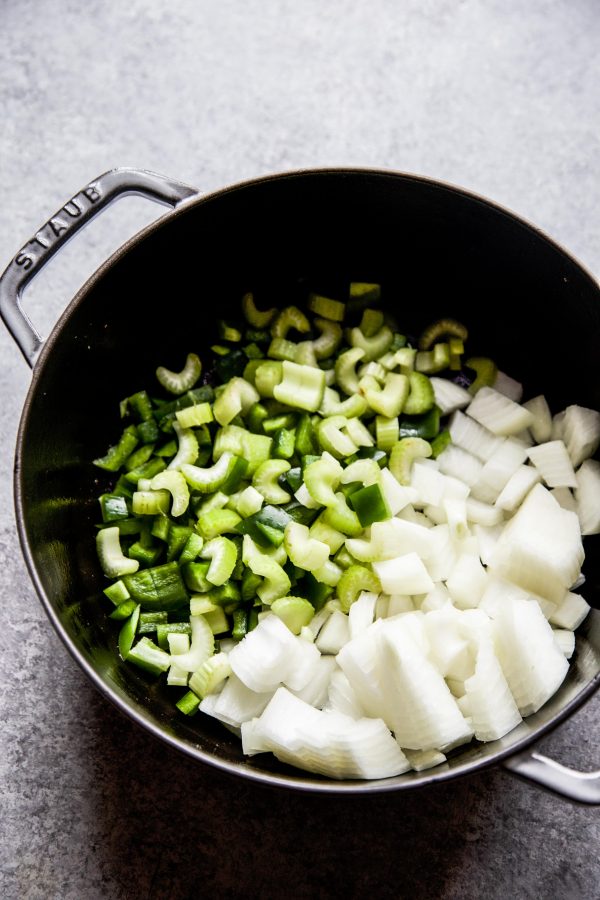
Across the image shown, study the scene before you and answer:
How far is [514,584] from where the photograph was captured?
61.9 inches

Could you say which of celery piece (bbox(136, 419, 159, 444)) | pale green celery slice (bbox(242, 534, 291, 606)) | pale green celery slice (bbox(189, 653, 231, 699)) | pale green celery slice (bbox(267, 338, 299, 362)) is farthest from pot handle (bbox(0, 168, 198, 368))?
pale green celery slice (bbox(189, 653, 231, 699))

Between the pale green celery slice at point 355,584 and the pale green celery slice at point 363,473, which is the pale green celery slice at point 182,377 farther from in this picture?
the pale green celery slice at point 355,584

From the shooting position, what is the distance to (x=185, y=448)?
1688mm

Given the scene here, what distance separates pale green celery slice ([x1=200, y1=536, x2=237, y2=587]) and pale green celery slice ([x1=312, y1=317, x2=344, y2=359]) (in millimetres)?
466

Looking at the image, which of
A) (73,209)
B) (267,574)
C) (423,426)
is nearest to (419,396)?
(423,426)

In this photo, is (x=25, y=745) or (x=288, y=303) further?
(x=288, y=303)

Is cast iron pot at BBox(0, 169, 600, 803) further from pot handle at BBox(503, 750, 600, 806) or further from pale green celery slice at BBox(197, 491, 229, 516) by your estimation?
pale green celery slice at BBox(197, 491, 229, 516)

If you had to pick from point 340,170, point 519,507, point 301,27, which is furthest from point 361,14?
point 519,507

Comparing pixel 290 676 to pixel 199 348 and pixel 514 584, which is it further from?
pixel 199 348

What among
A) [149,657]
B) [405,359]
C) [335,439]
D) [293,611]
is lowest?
[149,657]

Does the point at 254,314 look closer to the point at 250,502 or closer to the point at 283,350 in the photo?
the point at 283,350

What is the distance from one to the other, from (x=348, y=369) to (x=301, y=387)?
0.11m

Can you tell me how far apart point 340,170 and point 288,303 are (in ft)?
1.24

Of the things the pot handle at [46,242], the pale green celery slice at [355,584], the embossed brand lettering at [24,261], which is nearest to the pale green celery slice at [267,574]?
the pale green celery slice at [355,584]
